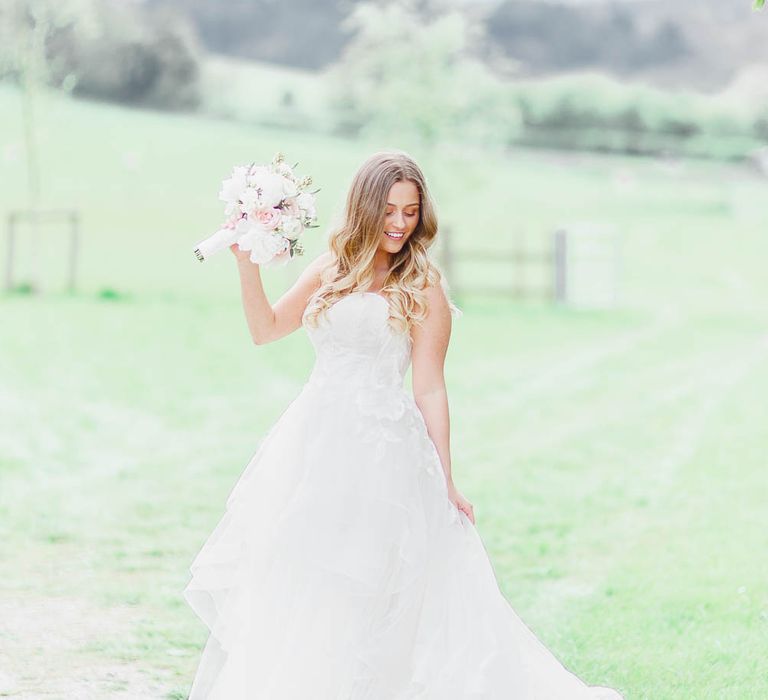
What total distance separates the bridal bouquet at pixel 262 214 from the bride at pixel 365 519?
7 centimetres

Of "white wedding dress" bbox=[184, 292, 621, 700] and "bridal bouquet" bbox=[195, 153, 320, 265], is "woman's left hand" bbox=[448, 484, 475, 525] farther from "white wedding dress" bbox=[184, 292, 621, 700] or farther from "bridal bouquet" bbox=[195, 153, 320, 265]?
"bridal bouquet" bbox=[195, 153, 320, 265]

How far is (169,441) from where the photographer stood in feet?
30.4

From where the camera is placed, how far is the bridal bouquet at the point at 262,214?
327 centimetres

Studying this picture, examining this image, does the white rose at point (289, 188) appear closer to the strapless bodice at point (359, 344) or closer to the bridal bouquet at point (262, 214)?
the bridal bouquet at point (262, 214)

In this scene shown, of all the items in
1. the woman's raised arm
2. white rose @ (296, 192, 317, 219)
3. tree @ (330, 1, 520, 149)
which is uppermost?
tree @ (330, 1, 520, 149)

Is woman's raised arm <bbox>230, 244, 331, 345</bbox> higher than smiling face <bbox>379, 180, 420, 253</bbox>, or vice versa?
smiling face <bbox>379, 180, 420, 253</bbox>

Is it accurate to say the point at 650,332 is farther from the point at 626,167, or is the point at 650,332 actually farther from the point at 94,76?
the point at 94,76

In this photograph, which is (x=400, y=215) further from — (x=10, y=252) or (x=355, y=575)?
(x=10, y=252)

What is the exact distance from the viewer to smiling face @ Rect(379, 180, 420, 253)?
3262 mm

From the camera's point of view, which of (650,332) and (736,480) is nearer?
(736,480)

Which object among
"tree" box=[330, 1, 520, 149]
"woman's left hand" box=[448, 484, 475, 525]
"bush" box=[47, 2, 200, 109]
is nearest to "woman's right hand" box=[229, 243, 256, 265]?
"woman's left hand" box=[448, 484, 475, 525]

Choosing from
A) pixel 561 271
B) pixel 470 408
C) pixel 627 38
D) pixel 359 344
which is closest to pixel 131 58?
pixel 561 271

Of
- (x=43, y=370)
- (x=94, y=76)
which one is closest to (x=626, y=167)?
(x=94, y=76)

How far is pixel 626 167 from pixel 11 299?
956 cm
